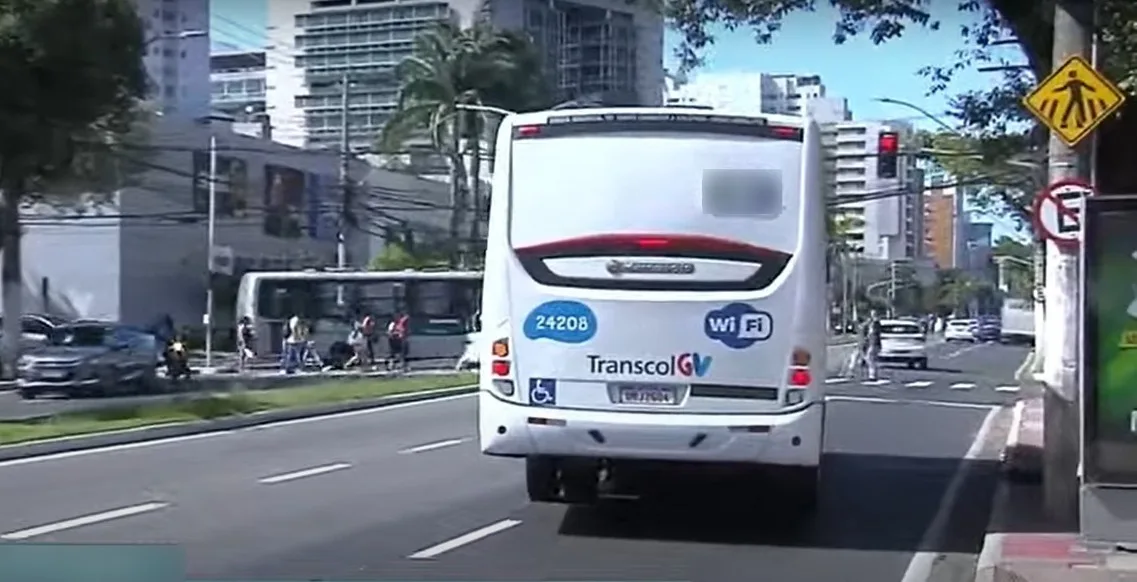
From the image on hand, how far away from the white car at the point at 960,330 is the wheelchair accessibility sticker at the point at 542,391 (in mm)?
38976

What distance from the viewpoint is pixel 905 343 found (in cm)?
4700

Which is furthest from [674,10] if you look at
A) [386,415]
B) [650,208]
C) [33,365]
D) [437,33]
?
[33,365]

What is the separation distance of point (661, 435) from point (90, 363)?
2486cm

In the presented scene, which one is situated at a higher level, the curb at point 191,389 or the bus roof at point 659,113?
the bus roof at point 659,113

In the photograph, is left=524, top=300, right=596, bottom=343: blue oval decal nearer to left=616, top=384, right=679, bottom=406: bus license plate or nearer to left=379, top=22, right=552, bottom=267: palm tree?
left=616, top=384, right=679, bottom=406: bus license plate

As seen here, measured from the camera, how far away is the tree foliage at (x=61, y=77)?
84.8 ft

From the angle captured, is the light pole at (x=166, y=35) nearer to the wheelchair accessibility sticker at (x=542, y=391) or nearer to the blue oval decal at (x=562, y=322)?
the blue oval decal at (x=562, y=322)

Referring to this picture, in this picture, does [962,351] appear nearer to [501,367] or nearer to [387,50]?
[387,50]

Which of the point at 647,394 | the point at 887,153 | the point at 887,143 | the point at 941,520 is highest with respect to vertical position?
the point at 887,143

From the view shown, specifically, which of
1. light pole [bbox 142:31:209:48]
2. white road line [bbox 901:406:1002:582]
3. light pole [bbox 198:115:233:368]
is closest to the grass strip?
light pole [bbox 142:31:209:48]

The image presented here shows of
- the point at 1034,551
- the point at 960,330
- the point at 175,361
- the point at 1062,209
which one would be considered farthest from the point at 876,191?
the point at 960,330

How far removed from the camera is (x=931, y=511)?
50.2 feet

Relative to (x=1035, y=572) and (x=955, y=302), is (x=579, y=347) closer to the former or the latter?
(x=1035, y=572)

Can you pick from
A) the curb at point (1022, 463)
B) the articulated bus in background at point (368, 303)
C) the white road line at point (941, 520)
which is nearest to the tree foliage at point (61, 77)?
the white road line at point (941, 520)
